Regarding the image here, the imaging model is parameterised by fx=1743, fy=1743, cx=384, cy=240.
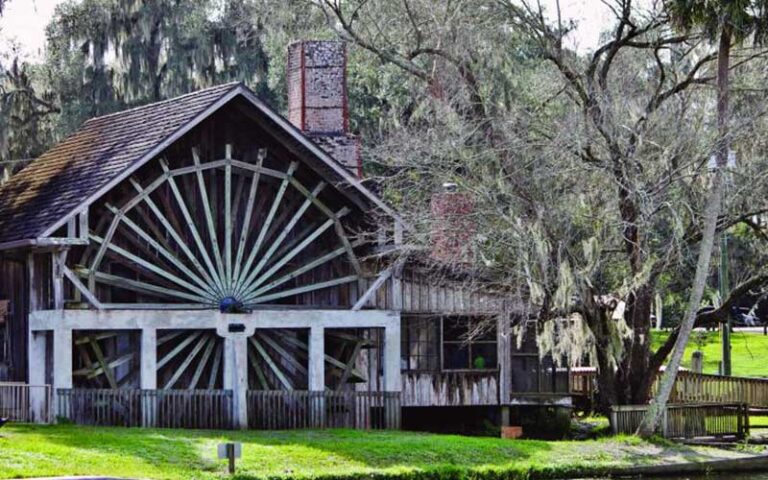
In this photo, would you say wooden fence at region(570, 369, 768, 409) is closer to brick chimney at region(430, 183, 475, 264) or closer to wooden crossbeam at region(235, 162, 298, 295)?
brick chimney at region(430, 183, 475, 264)

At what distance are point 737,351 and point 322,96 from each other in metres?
26.3

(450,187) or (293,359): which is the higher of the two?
(450,187)

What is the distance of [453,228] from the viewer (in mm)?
32531

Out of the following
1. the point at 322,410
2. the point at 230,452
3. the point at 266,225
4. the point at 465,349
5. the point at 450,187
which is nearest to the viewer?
the point at 230,452

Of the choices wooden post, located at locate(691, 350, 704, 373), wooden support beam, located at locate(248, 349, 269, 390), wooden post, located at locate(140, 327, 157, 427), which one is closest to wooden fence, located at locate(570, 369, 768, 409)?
wooden post, located at locate(691, 350, 704, 373)

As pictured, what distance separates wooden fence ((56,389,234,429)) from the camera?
30.7 meters

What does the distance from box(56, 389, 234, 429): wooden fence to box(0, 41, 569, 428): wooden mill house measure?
1.4 inches

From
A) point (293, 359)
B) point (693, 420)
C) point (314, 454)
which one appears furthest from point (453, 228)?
point (314, 454)

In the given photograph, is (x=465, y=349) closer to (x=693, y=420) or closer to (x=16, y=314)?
(x=693, y=420)

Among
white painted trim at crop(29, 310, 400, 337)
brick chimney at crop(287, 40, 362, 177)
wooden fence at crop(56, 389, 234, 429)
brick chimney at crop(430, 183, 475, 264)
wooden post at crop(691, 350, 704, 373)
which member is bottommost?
wooden fence at crop(56, 389, 234, 429)

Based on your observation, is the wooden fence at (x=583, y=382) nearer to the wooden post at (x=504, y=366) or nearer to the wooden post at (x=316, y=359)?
the wooden post at (x=504, y=366)

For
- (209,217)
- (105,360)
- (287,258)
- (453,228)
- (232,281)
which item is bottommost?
(105,360)

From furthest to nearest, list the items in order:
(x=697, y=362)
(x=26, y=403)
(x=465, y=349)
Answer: (x=697, y=362)
(x=465, y=349)
(x=26, y=403)

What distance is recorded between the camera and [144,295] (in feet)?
110
